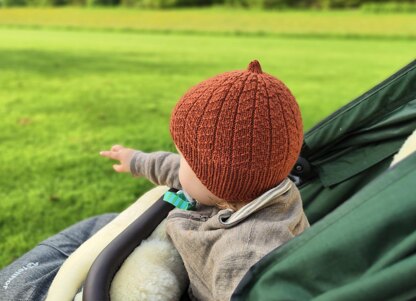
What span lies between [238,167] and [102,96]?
6.28 metres

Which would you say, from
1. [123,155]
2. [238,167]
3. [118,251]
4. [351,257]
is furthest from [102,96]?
[351,257]

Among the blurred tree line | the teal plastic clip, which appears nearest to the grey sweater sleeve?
the teal plastic clip

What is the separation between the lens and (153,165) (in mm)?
1872

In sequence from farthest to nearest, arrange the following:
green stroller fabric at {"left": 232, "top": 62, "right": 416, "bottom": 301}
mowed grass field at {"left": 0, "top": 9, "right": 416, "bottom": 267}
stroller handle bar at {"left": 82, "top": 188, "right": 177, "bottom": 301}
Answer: mowed grass field at {"left": 0, "top": 9, "right": 416, "bottom": 267} < stroller handle bar at {"left": 82, "top": 188, "right": 177, "bottom": 301} < green stroller fabric at {"left": 232, "top": 62, "right": 416, "bottom": 301}

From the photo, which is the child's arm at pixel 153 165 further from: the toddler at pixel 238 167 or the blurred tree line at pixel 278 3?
the blurred tree line at pixel 278 3

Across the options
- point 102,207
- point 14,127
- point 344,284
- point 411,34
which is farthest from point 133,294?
point 411,34

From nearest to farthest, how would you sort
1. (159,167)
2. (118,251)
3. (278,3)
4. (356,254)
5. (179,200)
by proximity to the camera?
(356,254), (118,251), (179,200), (159,167), (278,3)

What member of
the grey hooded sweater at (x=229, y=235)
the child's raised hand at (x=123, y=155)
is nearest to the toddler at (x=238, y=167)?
the grey hooded sweater at (x=229, y=235)

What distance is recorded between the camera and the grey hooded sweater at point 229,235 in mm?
1313

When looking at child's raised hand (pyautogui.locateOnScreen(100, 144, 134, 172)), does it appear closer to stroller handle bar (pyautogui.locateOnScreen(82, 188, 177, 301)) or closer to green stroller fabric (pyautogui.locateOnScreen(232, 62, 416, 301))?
stroller handle bar (pyautogui.locateOnScreen(82, 188, 177, 301))

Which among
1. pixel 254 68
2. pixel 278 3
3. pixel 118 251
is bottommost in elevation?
pixel 278 3

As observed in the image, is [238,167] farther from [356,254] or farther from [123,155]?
[123,155]

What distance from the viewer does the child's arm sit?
1.84 meters

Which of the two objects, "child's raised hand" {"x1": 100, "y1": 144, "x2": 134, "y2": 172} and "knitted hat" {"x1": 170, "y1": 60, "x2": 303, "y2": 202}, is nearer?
"knitted hat" {"x1": 170, "y1": 60, "x2": 303, "y2": 202}
